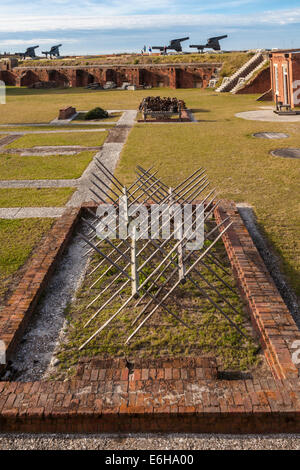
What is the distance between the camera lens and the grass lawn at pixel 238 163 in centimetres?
927

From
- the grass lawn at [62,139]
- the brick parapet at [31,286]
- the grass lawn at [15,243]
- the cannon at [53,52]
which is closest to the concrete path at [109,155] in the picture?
the grass lawn at [62,139]

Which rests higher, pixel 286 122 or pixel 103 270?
pixel 286 122

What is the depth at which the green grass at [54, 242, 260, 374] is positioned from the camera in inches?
218

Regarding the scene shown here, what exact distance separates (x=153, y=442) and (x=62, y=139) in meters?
17.2

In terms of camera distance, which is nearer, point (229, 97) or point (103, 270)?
point (103, 270)

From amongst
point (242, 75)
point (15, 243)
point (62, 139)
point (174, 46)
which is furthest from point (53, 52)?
point (15, 243)

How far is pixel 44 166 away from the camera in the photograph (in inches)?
593

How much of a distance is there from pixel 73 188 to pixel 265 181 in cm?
525

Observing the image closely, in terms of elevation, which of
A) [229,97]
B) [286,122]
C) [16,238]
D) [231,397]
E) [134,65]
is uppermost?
[134,65]

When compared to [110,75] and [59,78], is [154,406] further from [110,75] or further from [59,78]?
[59,78]

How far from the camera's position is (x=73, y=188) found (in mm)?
12414

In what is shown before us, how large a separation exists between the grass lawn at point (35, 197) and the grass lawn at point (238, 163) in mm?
1988
